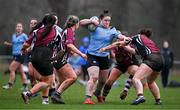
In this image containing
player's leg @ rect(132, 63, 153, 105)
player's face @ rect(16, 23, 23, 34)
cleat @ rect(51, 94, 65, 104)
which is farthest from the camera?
player's face @ rect(16, 23, 23, 34)

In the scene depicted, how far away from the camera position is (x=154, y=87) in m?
17.5

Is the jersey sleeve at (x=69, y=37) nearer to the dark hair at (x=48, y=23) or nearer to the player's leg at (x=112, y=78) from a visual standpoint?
the dark hair at (x=48, y=23)

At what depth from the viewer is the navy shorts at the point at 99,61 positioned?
17531 millimetres

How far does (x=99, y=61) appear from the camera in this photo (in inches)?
698

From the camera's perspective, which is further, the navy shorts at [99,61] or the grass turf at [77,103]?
the navy shorts at [99,61]

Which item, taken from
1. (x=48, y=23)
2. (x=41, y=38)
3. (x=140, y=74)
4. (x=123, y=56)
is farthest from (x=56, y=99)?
(x=123, y=56)

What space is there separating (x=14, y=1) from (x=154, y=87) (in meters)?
32.0

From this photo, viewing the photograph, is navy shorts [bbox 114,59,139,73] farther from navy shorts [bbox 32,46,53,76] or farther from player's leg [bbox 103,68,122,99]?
navy shorts [bbox 32,46,53,76]

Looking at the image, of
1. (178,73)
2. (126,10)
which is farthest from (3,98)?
(126,10)

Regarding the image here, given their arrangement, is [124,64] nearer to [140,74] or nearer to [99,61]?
[99,61]

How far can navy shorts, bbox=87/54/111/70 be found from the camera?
57.5ft

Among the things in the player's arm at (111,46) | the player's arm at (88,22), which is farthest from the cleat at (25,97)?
the player's arm at (88,22)

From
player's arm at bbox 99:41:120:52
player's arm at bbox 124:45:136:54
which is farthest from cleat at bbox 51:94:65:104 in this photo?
player's arm at bbox 124:45:136:54

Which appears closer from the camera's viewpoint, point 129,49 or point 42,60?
point 42,60
